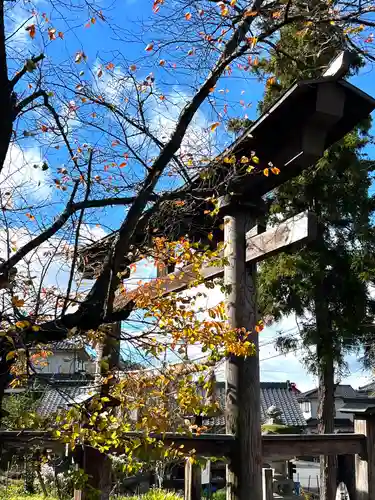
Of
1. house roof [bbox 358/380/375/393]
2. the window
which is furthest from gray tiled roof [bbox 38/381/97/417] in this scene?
the window

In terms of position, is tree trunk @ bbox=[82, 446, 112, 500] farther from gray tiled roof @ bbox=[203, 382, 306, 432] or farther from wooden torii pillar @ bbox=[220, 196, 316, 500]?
gray tiled roof @ bbox=[203, 382, 306, 432]

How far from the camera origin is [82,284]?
2961 mm

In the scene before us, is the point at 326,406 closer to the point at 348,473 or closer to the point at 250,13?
the point at 348,473

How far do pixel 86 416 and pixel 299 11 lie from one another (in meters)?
2.60

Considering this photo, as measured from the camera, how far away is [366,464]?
4.33 metres

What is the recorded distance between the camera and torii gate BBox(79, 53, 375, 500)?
126 inches

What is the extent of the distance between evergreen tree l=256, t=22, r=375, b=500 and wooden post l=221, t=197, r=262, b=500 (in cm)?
506

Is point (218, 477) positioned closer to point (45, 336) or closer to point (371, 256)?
point (371, 256)

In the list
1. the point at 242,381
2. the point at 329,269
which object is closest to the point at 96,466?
the point at 242,381

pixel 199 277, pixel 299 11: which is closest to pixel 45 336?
pixel 199 277

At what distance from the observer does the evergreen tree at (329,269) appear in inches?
352

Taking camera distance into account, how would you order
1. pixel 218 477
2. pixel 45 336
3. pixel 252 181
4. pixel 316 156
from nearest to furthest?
pixel 45 336
pixel 316 156
pixel 252 181
pixel 218 477

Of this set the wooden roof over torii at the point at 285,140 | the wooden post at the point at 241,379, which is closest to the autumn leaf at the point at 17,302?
the wooden roof over torii at the point at 285,140

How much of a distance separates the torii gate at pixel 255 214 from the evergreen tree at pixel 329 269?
16.7 ft
